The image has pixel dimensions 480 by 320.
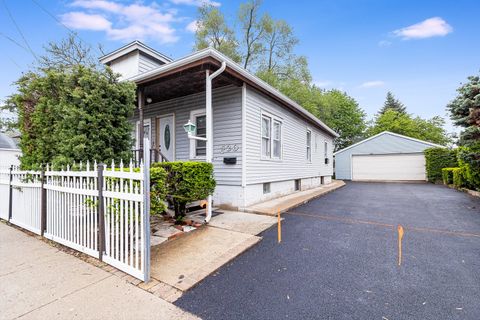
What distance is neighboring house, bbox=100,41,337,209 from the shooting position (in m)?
5.74

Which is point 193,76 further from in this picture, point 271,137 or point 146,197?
point 146,197

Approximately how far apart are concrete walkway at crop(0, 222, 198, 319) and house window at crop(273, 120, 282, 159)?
626 cm

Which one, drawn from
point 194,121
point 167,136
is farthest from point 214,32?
point 194,121

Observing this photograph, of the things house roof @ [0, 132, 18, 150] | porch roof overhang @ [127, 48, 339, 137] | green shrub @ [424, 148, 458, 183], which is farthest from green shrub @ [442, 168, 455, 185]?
house roof @ [0, 132, 18, 150]

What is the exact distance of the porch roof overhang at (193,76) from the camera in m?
4.96

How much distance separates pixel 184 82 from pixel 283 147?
4.25m

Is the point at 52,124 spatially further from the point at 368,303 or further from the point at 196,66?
the point at 368,303

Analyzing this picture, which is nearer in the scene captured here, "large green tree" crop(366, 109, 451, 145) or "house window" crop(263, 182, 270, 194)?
"house window" crop(263, 182, 270, 194)

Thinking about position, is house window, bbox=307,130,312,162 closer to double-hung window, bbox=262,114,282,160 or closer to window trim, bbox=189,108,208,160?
double-hung window, bbox=262,114,282,160

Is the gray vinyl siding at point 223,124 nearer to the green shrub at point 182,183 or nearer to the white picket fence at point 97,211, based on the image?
the green shrub at point 182,183

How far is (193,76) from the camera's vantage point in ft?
19.1

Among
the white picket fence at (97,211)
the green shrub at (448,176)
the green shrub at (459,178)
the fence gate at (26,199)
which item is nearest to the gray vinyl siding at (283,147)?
the white picket fence at (97,211)

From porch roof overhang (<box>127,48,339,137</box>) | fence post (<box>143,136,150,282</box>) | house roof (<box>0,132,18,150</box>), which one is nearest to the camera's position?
fence post (<box>143,136,150,282</box>)

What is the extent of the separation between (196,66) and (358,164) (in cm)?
1825
